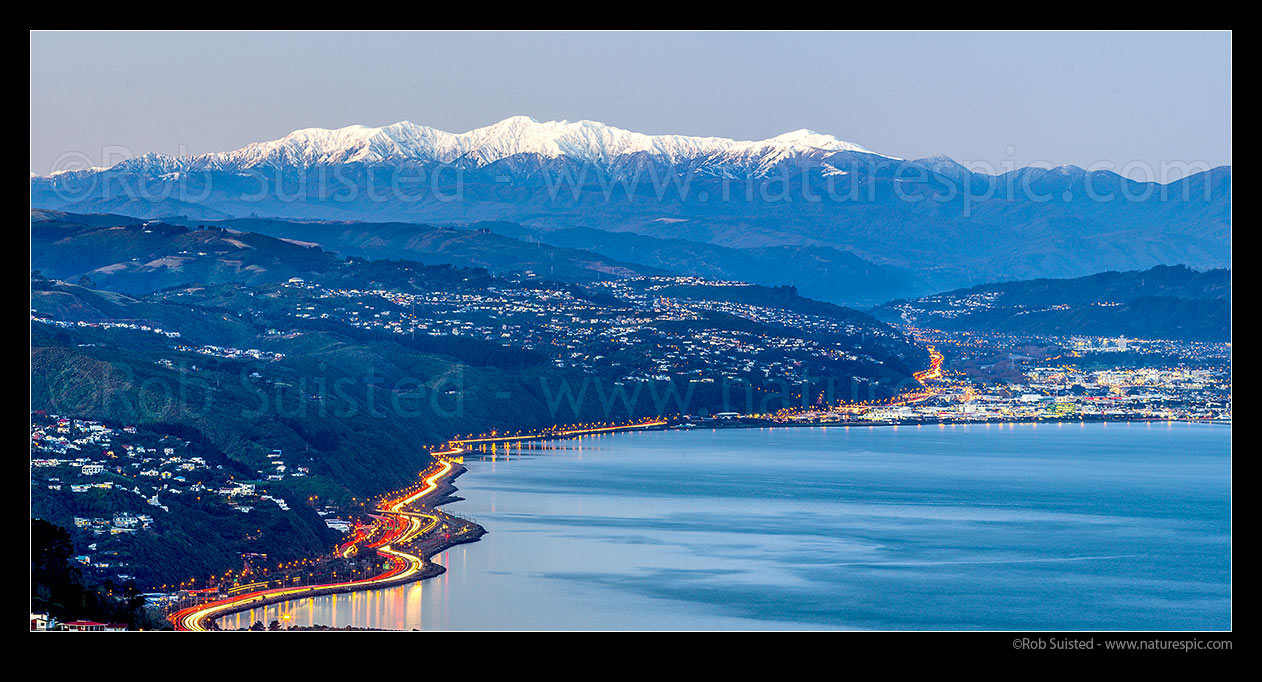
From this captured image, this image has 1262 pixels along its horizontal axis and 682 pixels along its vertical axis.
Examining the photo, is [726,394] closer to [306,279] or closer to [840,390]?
[840,390]

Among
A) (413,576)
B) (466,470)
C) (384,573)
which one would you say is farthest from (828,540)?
(466,470)

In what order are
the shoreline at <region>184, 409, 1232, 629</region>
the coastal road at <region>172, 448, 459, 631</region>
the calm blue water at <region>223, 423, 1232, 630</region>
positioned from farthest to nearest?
the calm blue water at <region>223, 423, 1232, 630</region>
the shoreline at <region>184, 409, 1232, 629</region>
the coastal road at <region>172, 448, 459, 631</region>


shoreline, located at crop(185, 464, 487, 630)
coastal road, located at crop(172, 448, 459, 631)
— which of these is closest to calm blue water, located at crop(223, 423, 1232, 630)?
shoreline, located at crop(185, 464, 487, 630)

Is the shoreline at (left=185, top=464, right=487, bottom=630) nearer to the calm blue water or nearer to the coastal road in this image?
the coastal road

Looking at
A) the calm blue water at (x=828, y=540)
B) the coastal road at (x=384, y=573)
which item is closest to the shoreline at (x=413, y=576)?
the coastal road at (x=384, y=573)

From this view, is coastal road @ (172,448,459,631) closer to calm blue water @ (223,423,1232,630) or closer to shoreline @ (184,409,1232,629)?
shoreline @ (184,409,1232,629)

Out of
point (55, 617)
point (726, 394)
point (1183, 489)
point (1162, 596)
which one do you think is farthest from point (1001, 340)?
point (55, 617)

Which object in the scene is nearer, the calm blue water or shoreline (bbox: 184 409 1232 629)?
shoreline (bbox: 184 409 1232 629)

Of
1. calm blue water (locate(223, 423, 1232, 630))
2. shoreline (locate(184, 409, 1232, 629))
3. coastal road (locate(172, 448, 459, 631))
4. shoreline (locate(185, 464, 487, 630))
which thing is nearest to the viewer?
coastal road (locate(172, 448, 459, 631))
